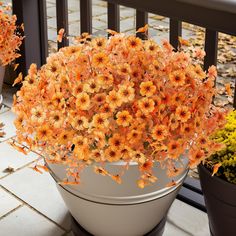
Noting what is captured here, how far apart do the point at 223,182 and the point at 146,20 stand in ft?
3.35

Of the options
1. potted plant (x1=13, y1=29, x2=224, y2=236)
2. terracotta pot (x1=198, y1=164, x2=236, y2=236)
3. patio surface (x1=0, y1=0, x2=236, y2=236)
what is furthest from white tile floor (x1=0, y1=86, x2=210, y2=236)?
potted plant (x1=13, y1=29, x2=224, y2=236)

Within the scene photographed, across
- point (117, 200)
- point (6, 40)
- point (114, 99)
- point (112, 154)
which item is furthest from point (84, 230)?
point (6, 40)

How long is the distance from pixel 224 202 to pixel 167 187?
0.22 meters

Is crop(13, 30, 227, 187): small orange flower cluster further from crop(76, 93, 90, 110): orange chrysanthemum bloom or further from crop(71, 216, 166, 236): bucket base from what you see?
crop(71, 216, 166, 236): bucket base

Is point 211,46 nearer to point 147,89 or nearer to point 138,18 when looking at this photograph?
point 138,18

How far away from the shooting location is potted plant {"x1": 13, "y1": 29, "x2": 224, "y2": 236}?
63.2 inches

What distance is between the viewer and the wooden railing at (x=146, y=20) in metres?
1.89

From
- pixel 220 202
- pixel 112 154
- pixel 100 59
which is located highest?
pixel 100 59

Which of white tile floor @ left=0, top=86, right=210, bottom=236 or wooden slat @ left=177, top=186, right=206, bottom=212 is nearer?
white tile floor @ left=0, top=86, right=210, bottom=236

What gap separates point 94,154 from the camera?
163 centimetres

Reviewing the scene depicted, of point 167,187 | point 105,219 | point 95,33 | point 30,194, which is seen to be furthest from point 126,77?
point 95,33

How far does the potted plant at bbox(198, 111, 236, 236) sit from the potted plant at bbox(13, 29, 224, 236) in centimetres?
11

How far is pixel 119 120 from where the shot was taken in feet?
5.21

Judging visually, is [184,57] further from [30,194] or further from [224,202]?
[30,194]
